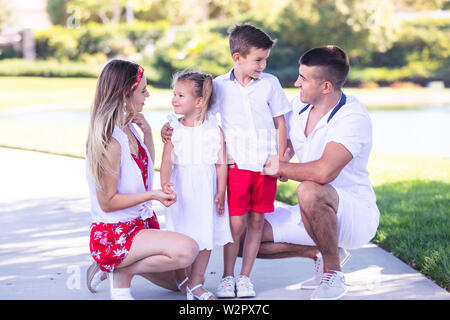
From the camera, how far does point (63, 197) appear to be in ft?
23.5

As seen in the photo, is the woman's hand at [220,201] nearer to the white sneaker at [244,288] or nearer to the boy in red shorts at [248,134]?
the boy in red shorts at [248,134]

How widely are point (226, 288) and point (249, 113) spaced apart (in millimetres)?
1003

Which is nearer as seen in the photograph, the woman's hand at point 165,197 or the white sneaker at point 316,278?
the woman's hand at point 165,197

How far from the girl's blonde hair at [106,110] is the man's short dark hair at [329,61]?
1.01 m

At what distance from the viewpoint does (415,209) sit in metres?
6.29

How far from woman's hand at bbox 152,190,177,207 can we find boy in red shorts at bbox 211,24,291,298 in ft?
1.45

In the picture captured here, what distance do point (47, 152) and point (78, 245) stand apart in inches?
215

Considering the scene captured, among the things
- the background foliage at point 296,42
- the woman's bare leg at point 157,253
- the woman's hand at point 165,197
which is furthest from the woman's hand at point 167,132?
the background foliage at point 296,42

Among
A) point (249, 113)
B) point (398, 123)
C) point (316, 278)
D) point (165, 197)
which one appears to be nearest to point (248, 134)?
point (249, 113)

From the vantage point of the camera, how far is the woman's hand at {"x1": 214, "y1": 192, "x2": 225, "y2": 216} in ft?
12.7

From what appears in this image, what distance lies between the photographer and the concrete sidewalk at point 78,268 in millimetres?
4031

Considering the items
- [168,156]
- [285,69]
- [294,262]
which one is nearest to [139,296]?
[168,156]

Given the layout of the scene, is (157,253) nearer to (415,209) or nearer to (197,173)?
(197,173)
